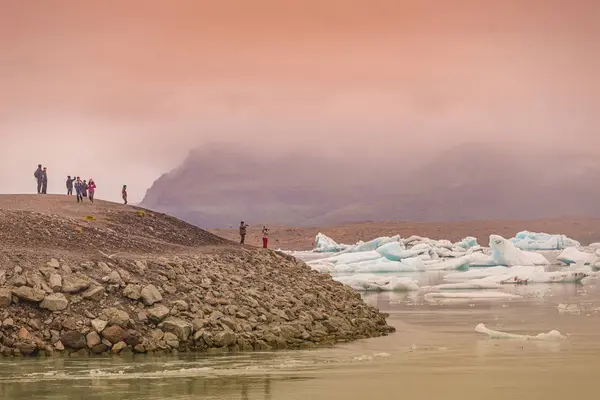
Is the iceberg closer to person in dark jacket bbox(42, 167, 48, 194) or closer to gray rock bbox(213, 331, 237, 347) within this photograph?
person in dark jacket bbox(42, 167, 48, 194)

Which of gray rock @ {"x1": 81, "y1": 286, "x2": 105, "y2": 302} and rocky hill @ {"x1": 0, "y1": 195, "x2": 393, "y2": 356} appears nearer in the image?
rocky hill @ {"x1": 0, "y1": 195, "x2": 393, "y2": 356}

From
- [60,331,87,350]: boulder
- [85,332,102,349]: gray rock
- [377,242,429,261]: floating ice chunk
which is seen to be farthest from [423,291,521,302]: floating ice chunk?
[377,242,429,261]: floating ice chunk

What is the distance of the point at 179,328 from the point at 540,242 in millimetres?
79277

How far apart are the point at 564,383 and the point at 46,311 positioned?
11044 millimetres

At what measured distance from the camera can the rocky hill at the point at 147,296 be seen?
20984 mm

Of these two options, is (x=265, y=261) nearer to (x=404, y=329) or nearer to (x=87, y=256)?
(x=404, y=329)

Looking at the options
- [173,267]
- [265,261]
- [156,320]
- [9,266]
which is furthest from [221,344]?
[265,261]

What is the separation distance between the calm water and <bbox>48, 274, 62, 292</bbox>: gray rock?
218cm

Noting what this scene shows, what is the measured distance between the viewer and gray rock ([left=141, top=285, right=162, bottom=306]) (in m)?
22.1

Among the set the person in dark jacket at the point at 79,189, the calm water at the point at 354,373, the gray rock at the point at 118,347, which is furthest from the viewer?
the person in dark jacket at the point at 79,189

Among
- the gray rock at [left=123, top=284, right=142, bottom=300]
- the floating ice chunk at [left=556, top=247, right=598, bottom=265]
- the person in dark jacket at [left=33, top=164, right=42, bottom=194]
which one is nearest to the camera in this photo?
the gray rock at [left=123, top=284, right=142, bottom=300]

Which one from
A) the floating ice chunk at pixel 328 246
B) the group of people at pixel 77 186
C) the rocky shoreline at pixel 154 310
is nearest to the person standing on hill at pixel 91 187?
the group of people at pixel 77 186

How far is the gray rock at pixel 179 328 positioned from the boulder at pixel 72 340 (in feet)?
6.27

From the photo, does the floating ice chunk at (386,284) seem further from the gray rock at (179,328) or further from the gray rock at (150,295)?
the gray rock at (179,328)
